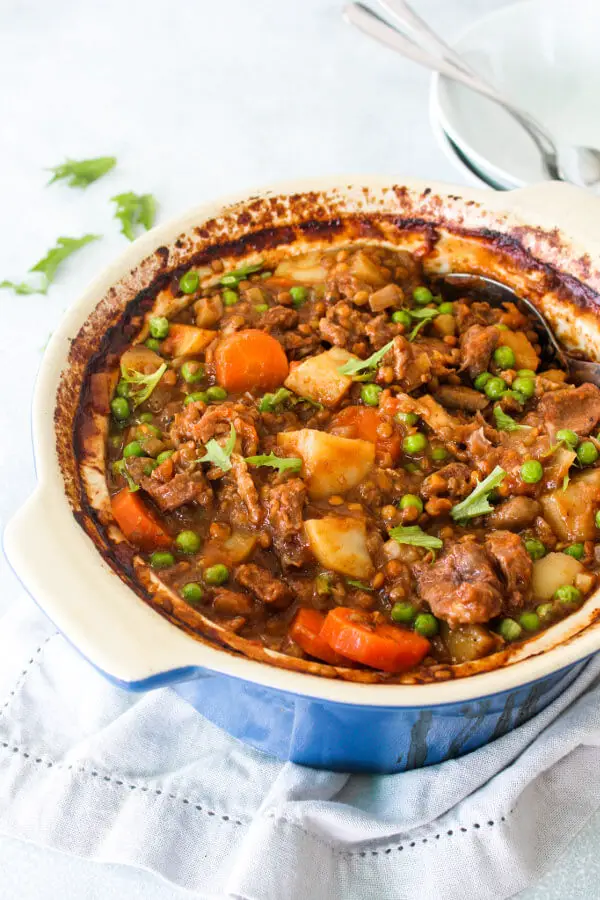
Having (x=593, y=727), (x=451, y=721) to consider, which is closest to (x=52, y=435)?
(x=451, y=721)

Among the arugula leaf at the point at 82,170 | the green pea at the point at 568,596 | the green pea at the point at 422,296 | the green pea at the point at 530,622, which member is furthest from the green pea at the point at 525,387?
the arugula leaf at the point at 82,170

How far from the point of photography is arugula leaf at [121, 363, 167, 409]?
3.90m

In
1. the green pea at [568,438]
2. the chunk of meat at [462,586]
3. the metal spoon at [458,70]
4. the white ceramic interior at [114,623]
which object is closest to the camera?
the white ceramic interior at [114,623]

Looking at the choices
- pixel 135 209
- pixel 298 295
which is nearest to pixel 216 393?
pixel 298 295

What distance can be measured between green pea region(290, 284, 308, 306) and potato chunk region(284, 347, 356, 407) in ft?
1.41

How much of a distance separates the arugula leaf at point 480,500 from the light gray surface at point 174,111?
233cm

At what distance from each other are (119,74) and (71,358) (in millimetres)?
3553

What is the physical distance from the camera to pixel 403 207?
4352 millimetres

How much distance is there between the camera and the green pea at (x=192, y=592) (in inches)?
131

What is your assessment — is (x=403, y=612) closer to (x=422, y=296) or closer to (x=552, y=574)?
(x=552, y=574)

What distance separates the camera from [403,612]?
3311 mm

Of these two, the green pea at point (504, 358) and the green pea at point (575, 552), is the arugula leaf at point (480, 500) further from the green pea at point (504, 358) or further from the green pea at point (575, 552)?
the green pea at point (504, 358)

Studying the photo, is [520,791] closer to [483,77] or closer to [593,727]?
[593,727]

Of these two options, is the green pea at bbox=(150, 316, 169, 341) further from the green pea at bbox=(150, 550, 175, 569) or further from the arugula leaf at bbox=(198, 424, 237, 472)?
the green pea at bbox=(150, 550, 175, 569)
